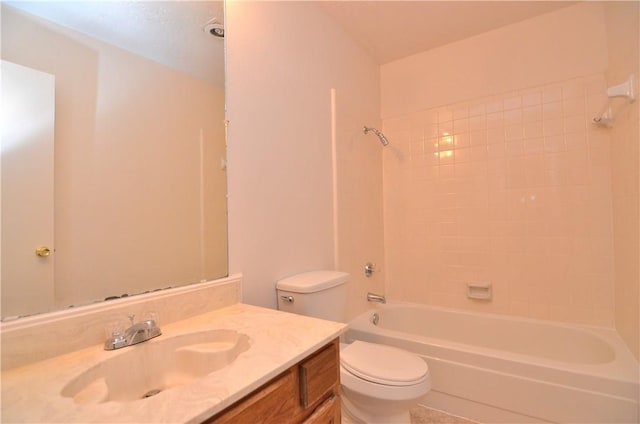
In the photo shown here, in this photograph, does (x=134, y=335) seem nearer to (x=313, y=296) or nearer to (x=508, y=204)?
(x=313, y=296)

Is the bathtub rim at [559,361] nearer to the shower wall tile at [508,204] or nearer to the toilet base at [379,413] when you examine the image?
the shower wall tile at [508,204]

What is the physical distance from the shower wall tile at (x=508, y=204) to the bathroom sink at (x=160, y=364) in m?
1.96

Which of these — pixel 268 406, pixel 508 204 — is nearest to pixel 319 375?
pixel 268 406

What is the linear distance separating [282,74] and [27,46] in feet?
3.41

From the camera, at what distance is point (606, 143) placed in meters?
1.89

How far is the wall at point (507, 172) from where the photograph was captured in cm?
194

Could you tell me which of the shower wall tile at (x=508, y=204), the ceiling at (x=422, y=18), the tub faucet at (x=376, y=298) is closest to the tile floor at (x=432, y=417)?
the tub faucet at (x=376, y=298)

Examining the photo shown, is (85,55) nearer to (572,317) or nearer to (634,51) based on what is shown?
(634,51)

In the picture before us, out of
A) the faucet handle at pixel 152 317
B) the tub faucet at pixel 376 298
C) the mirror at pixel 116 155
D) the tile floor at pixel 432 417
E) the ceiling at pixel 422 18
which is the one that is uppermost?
the ceiling at pixel 422 18

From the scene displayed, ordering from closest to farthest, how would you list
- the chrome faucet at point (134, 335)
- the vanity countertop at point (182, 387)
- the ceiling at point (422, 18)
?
the vanity countertop at point (182, 387) < the chrome faucet at point (134, 335) < the ceiling at point (422, 18)

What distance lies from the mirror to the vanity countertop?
171mm

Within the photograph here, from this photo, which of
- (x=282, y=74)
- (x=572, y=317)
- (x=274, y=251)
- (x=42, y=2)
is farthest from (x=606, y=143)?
(x=42, y=2)

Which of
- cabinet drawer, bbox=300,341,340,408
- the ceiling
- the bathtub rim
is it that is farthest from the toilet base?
the ceiling

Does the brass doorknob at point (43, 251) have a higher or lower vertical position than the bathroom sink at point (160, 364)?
higher
